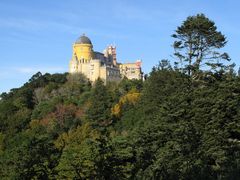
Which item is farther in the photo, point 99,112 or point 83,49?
point 83,49

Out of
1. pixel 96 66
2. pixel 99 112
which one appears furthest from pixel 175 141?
pixel 96 66

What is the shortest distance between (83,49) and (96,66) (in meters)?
8.50

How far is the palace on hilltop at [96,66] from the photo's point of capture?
260 ft

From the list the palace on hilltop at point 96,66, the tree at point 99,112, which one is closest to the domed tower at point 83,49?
the palace on hilltop at point 96,66

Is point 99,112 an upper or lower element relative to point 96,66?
lower

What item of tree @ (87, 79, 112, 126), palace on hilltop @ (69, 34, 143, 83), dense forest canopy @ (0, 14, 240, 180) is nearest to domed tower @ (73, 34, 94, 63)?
palace on hilltop @ (69, 34, 143, 83)

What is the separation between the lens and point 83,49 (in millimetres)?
86938

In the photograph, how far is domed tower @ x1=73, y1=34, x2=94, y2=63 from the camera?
86.1m

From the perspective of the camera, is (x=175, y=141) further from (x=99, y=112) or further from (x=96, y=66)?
(x=96, y=66)

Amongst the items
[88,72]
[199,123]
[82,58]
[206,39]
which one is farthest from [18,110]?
[199,123]

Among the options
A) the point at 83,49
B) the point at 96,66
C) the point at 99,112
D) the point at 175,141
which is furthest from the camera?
the point at 83,49

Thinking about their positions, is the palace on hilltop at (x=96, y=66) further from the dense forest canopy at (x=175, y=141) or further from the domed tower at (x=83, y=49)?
the dense forest canopy at (x=175, y=141)

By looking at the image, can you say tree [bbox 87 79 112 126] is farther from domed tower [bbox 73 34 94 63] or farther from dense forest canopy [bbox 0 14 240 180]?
domed tower [bbox 73 34 94 63]

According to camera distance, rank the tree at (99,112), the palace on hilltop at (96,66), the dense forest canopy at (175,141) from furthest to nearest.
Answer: the palace on hilltop at (96,66)
the tree at (99,112)
the dense forest canopy at (175,141)
